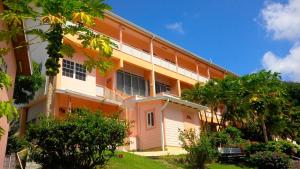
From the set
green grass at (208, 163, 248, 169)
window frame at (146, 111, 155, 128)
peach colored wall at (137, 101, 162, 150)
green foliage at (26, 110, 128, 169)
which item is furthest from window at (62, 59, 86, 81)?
green foliage at (26, 110, 128, 169)

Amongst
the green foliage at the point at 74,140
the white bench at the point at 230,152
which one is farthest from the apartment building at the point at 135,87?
the green foliage at the point at 74,140

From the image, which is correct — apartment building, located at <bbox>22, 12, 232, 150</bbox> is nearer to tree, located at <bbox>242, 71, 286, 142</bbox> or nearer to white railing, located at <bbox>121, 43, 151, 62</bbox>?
white railing, located at <bbox>121, 43, 151, 62</bbox>

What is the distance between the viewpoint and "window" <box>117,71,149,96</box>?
3147 centimetres

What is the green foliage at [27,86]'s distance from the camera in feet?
79.9

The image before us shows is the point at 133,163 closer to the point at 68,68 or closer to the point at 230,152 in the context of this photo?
the point at 230,152

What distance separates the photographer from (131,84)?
32438mm

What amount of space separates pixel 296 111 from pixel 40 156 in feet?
103

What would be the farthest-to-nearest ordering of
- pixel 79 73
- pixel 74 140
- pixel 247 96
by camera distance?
pixel 247 96
pixel 79 73
pixel 74 140

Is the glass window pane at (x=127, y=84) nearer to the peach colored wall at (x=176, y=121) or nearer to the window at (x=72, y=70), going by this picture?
the window at (x=72, y=70)

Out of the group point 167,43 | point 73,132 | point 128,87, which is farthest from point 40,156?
point 167,43

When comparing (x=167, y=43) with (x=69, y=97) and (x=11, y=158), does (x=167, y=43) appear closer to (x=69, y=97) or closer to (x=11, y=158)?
(x=69, y=97)

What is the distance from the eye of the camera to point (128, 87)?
32.0 metres

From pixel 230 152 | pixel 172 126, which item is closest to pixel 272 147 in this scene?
pixel 230 152

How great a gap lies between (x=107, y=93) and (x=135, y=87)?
481 centimetres
